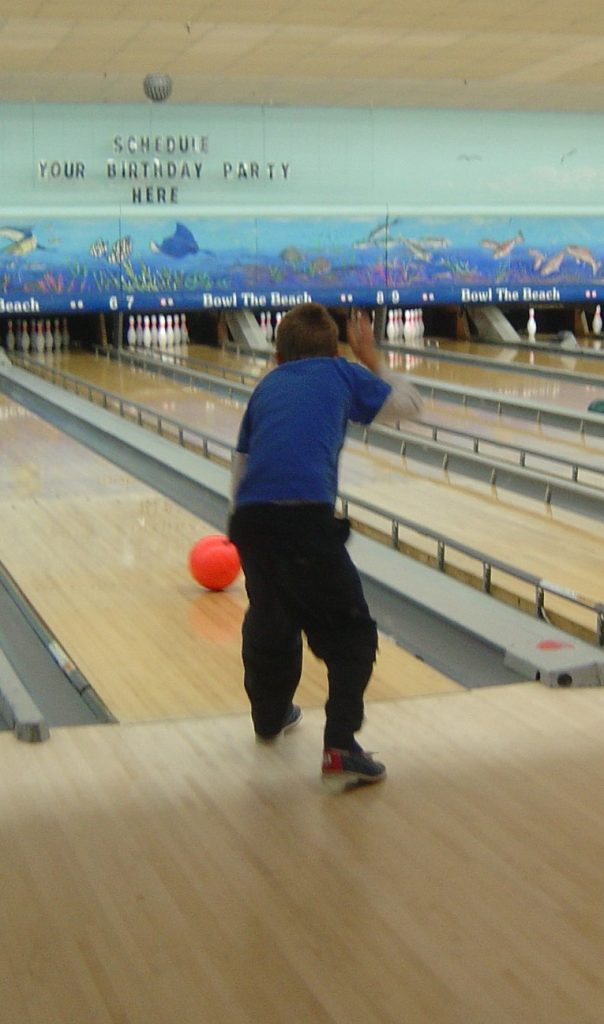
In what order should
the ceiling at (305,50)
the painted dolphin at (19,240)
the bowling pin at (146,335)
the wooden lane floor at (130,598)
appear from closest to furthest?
the wooden lane floor at (130,598) < the ceiling at (305,50) < the painted dolphin at (19,240) < the bowling pin at (146,335)

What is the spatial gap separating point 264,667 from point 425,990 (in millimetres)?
1048

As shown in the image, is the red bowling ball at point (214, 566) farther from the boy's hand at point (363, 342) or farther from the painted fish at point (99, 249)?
the painted fish at point (99, 249)

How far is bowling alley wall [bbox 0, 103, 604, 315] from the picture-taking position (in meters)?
11.4

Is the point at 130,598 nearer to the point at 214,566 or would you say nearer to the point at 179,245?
the point at 214,566

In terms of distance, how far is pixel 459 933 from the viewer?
2.18 meters

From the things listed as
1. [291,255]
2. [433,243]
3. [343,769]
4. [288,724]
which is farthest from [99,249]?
[343,769]

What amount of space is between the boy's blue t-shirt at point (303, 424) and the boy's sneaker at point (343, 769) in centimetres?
51

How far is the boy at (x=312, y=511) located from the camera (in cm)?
279

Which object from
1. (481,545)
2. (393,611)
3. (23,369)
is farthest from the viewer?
(23,369)

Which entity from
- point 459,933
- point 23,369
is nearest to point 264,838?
point 459,933

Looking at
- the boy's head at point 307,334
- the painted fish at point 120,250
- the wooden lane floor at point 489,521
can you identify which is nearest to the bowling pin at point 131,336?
the painted fish at point 120,250

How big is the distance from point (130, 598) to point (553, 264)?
9.20 meters

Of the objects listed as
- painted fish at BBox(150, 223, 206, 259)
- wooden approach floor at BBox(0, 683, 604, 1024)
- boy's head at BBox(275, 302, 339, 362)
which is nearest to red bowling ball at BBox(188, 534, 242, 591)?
wooden approach floor at BBox(0, 683, 604, 1024)

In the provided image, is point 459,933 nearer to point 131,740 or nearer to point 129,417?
point 131,740
